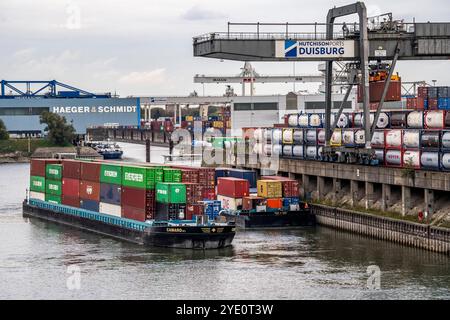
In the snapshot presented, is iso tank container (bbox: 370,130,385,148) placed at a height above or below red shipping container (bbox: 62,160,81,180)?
above

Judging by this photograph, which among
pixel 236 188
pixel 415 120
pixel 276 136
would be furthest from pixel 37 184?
pixel 415 120

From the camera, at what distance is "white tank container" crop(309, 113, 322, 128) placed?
276 ft

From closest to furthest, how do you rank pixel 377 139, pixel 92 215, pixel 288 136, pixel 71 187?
pixel 377 139 < pixel 92 215 < pixel 71 187 < pixel 288 136

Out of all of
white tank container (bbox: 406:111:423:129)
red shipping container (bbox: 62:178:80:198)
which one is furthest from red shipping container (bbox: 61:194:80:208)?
white tank container (bbox: 406:111:423:129)

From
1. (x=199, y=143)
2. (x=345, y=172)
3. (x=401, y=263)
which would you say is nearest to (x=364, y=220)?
(x=345, y=172)

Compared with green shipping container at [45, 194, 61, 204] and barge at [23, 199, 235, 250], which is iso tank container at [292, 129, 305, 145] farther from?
barge at [23, 199, 235, 250]

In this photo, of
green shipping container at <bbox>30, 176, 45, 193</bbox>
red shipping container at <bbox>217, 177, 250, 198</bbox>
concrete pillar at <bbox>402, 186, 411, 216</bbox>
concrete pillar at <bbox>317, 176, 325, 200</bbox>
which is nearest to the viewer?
concrete pillar at <bbox>402, 186, 411, 216</bbox>

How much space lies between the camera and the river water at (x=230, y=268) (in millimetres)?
50719

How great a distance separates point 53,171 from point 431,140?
100 ft

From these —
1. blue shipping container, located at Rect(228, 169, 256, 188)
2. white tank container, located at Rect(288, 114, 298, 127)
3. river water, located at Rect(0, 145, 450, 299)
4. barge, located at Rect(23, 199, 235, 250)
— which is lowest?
river water, located at Rect(0, 145, 450, 299)

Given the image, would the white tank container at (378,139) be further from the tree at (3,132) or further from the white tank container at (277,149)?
the tree at (3,132)

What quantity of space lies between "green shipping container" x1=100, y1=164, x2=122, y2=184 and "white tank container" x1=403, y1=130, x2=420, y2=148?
18213 mm

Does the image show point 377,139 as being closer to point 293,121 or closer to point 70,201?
point 293,121

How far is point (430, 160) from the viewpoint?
6512 cm
